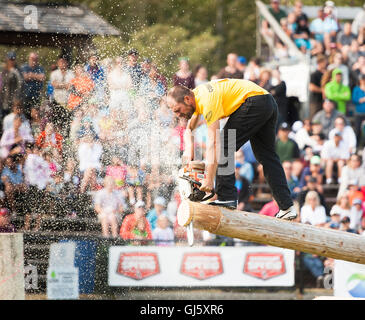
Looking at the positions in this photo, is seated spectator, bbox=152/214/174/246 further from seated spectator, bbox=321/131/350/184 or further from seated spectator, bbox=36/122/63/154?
seated spectator, bbox=321/131/350/184

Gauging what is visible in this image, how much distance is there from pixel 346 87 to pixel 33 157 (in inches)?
235

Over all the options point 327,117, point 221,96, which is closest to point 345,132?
point 327,117

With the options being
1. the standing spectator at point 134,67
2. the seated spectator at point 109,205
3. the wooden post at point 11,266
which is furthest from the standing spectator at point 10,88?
the wooden post at point 11,266

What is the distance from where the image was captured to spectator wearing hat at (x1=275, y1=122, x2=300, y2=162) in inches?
537

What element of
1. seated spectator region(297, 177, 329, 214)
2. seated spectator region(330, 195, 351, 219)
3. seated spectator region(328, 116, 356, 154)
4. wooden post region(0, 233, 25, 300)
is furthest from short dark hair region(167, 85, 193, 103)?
seated spectator region(328, 116, 356, 154)

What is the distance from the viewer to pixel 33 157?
12219 millimetres

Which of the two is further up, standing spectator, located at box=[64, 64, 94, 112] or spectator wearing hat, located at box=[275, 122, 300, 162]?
standing spectator, located at box=[64, 64, 94, 112]

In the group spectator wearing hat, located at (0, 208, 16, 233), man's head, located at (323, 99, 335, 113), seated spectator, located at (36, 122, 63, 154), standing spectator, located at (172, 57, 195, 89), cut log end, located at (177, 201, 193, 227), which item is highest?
standing spectator, located at (172, 57, 195, 89)

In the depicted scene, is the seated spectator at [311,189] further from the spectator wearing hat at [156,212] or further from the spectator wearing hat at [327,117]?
the spectator wearing hat at [156,212]

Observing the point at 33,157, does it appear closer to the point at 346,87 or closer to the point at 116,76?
the point at 116,76

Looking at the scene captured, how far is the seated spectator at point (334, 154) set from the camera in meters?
14.0

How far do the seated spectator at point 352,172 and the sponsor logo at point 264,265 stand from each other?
209 centimetres

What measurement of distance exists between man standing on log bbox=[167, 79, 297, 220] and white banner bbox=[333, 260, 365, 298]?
13.5 ft
